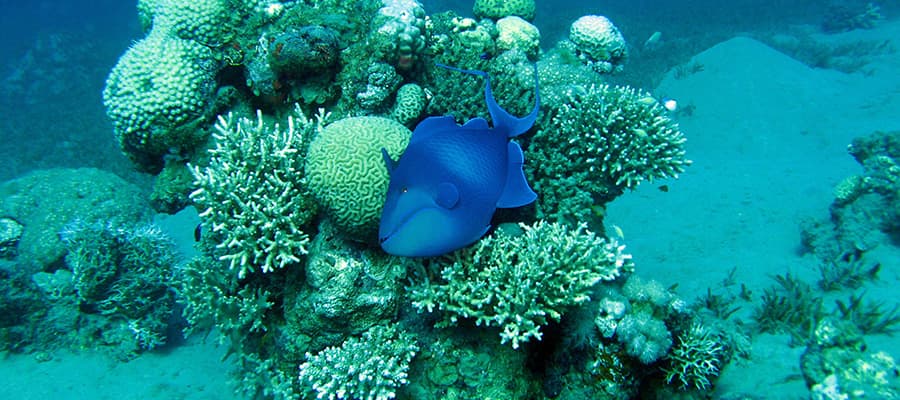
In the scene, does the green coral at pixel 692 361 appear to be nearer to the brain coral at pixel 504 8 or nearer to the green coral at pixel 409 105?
the green coral at pixel 409 105

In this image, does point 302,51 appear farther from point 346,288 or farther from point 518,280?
point 518,280

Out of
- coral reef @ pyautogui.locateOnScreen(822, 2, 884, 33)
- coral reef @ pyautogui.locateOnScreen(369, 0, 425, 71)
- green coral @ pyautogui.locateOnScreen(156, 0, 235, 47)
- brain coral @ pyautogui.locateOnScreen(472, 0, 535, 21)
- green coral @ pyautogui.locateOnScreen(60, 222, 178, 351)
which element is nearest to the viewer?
coral reef @ pyautogui.locateOnScreen(369, 0, 425, 71)

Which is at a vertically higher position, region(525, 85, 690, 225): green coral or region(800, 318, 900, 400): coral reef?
region(525, 85, 690, 225): green coral

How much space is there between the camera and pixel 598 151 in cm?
441

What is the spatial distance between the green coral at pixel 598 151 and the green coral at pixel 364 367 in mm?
1922

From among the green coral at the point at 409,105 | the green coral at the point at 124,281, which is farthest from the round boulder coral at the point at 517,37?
the green coral at the point at 124,281

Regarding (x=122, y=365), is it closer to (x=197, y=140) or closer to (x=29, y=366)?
(x=29, y=366)

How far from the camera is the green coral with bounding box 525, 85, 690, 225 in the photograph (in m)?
4.36

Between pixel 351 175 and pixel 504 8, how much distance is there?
14.8 feet

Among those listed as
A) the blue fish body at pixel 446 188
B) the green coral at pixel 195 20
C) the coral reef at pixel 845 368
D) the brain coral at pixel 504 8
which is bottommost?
the coral reef at pixel 845 368

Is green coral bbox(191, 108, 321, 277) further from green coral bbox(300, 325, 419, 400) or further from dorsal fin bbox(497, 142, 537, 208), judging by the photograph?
dorsal fin bbox(497, 142, 537, 208)

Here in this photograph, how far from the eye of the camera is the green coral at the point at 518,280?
10.5 ft

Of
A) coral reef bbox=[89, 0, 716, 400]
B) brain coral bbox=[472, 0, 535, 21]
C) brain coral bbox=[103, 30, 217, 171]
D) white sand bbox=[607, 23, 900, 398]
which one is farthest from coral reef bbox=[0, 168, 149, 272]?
white sand bbox=[607, 23, 900, 398]

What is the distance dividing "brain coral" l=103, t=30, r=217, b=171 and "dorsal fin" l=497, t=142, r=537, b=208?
12.3 ft
